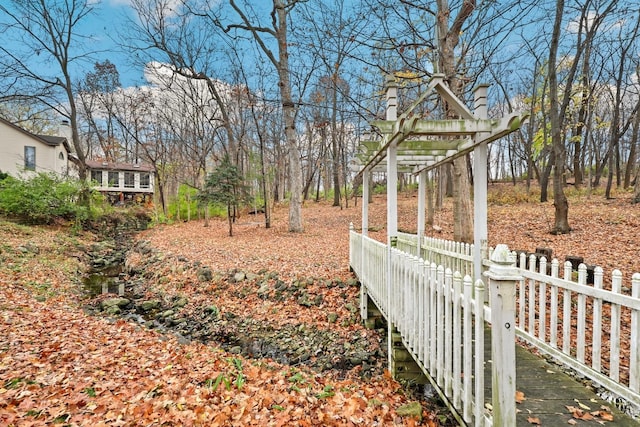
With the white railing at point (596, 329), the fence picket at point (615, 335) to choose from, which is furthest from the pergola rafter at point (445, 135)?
the fence picket at point (615, 335)

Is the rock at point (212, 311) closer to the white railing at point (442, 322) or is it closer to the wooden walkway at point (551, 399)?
the white railing at point (442, 322)

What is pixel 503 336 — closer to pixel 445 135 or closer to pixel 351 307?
pixel 445 135

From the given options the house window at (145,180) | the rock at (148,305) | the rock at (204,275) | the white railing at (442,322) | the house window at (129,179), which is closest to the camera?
the white railing at (442,322)

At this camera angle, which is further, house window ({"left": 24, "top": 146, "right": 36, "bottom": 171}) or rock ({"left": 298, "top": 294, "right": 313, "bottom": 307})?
house window ({"left": 24, "top": 146, "right": 36, "bottom": 171})

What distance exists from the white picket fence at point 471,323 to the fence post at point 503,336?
0.06 m

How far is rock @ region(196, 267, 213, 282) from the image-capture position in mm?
8547

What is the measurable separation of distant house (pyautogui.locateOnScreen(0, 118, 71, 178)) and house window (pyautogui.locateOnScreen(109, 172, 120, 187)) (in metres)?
7.42

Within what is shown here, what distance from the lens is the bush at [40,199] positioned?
1401cm

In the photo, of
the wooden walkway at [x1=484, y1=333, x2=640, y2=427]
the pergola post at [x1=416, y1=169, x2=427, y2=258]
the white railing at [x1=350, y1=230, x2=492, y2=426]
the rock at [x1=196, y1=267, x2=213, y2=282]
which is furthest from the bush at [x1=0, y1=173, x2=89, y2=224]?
the wooden walkway at [x1=484, y1=333, x2=640, y2=427]

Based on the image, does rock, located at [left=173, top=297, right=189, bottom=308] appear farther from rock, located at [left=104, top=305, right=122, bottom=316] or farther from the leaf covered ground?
rock, located at [left=104, top=305, right=122, bottom=316]

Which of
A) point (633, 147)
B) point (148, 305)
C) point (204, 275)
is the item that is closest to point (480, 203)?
point (204, 275)

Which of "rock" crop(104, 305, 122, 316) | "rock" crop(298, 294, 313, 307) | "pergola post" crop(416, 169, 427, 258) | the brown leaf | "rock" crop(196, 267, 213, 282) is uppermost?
"pergola post" crop(416, 169, 427, 258)

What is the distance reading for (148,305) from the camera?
7516 mm

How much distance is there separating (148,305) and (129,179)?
30.9 meters
